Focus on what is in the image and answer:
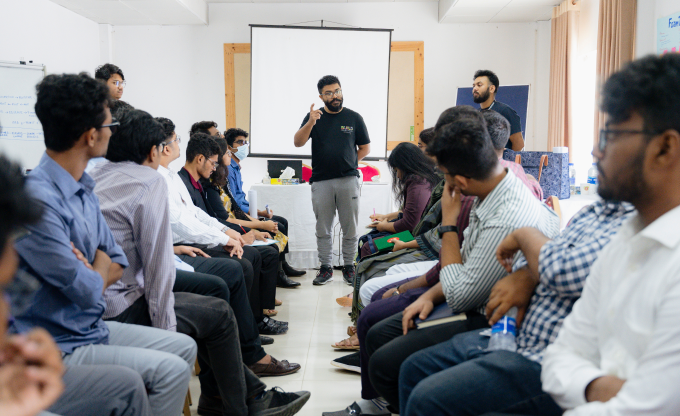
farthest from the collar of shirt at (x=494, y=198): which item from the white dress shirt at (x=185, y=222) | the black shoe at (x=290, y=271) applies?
the black shoe at (x=290, y=271)

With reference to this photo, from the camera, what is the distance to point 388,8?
19.7ft

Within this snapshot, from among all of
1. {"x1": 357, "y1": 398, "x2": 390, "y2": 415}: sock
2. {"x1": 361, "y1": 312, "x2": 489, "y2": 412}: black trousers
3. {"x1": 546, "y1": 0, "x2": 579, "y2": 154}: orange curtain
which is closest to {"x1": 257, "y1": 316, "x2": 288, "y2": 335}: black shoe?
{"x1": 357, "y1": 398, "x2": 390, "y2": 415}: sock

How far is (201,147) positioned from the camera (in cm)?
295

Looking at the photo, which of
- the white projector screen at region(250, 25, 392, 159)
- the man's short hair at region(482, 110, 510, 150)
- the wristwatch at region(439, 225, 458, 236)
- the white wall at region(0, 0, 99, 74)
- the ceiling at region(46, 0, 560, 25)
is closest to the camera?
the wristwatch at region(439, 225, 458, 236)

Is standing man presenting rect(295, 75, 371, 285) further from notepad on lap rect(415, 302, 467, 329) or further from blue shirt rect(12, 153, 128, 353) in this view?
blue shirt rect(12, 153, 128, 353)

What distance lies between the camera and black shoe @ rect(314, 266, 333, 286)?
4.13 meters

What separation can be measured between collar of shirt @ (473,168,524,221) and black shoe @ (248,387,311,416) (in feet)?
3.49

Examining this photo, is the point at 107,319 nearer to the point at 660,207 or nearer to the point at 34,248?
the point at 34,248

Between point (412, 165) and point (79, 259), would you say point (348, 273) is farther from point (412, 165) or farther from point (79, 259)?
point (79, 259)

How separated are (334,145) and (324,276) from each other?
1.10 meters

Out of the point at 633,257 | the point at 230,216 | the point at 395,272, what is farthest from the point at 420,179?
the point at 633,257

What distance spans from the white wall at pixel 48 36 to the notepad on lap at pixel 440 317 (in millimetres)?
4535

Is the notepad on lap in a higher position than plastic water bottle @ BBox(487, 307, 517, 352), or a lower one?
lower

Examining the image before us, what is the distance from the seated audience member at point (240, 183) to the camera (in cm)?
397
